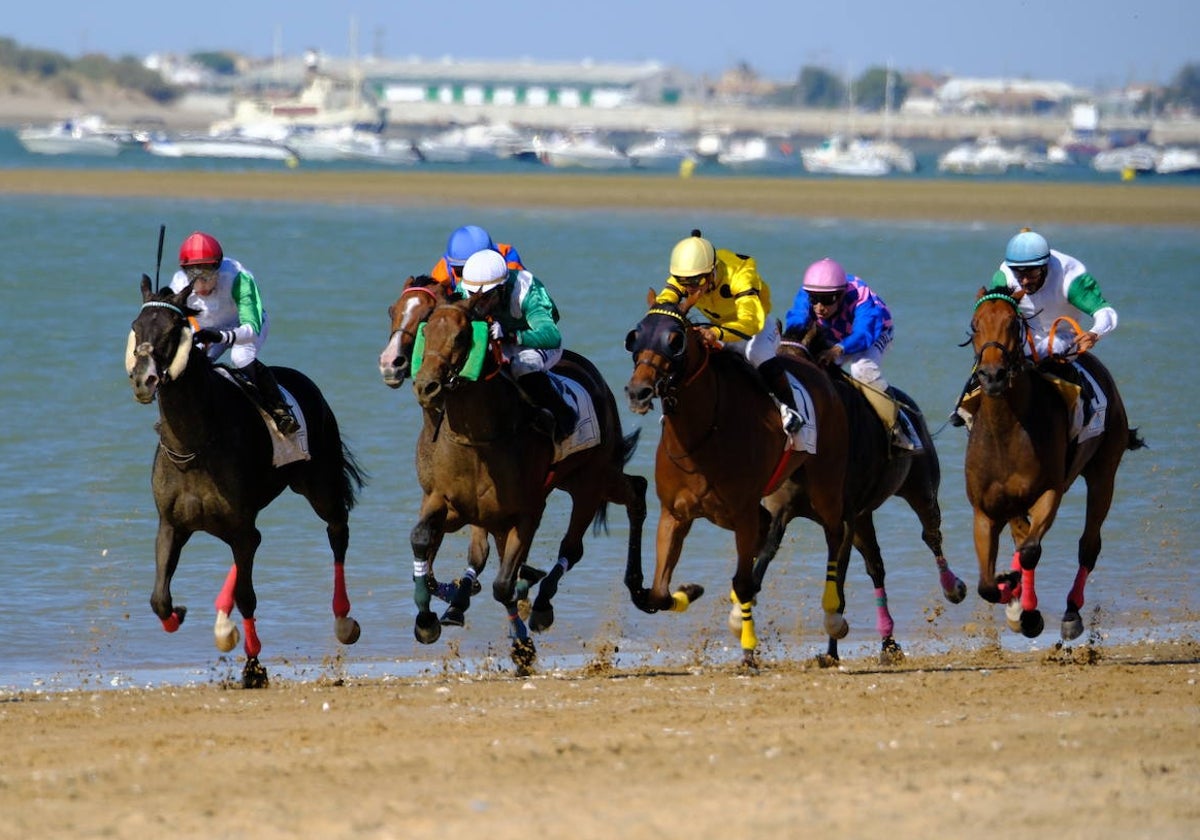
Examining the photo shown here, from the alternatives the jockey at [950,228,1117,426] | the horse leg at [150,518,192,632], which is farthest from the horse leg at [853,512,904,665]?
the horse leg at [150,518,192,632]

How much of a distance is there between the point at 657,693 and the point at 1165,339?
79.3 feet

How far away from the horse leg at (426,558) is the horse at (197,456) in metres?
0.89

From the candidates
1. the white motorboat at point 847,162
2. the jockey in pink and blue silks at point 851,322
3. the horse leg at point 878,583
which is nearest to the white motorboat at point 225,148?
the white motorboat at point 847,162

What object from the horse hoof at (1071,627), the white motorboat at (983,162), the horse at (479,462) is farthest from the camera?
the white motorboat at (983,162)

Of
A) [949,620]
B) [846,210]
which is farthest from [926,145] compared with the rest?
[949,620]

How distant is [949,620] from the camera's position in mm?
13797

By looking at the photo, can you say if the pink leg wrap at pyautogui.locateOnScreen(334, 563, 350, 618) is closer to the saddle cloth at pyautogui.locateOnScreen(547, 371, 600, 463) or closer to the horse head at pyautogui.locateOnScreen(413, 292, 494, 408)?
the saddle cloth at pyautogui.locateOnScreen(547, 371, 600, 463)

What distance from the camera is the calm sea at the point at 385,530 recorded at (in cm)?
1266

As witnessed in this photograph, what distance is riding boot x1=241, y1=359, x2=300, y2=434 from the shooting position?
37.0ft

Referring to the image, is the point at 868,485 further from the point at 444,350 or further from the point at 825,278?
the point at 444,350

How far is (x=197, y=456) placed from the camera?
10.7m

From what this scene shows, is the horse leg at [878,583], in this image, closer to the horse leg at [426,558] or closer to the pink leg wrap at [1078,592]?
the pink leg wrap at [1078,592]

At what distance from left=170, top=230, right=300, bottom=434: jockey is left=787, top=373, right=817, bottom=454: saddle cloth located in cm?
275

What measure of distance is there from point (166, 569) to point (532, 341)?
229 centimetres
